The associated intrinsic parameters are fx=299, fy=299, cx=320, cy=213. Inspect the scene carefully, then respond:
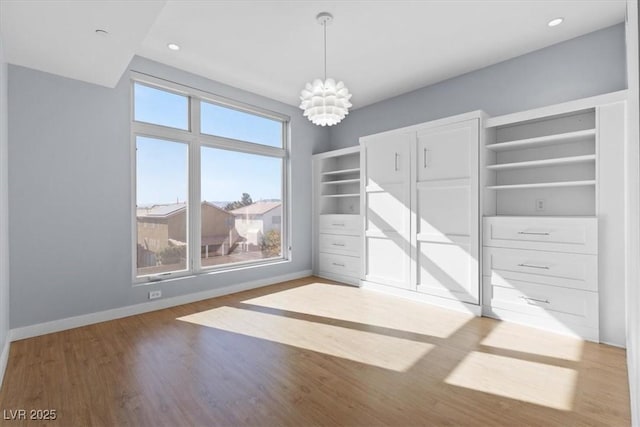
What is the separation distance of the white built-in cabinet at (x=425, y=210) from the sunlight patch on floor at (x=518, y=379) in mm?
1152

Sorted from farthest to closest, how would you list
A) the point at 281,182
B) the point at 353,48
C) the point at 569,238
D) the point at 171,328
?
the point at 281,182, the point at 353,48, the point at 171,328, the point at 569,238

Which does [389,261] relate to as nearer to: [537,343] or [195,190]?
[537,343]

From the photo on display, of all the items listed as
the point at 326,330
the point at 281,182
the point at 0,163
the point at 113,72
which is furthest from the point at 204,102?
the point at 326,330

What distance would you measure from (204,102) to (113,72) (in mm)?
1318

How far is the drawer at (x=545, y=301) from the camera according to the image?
8.89 ft

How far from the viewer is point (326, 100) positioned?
2.73 metres

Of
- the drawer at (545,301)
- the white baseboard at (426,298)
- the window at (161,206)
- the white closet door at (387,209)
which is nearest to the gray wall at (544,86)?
the drawer at (545,301)

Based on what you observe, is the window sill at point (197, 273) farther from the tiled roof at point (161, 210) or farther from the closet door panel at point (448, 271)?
the closet door panel at point (448, 271)

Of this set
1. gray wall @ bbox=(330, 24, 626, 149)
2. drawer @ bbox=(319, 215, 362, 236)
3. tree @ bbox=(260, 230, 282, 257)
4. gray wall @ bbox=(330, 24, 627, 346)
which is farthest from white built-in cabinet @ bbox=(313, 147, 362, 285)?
gray wall @ bbox=(330, 24, 627, 346)

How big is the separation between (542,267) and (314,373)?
2457mm

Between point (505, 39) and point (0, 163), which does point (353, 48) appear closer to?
point (505, 39)

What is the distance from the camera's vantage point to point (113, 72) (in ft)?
9.75

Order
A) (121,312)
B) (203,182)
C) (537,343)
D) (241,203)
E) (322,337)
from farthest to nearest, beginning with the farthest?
(241,203) → (203,182) → (121,312) → (322,337) → (537,343)

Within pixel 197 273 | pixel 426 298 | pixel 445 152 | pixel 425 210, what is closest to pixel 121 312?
pixel 197 273
